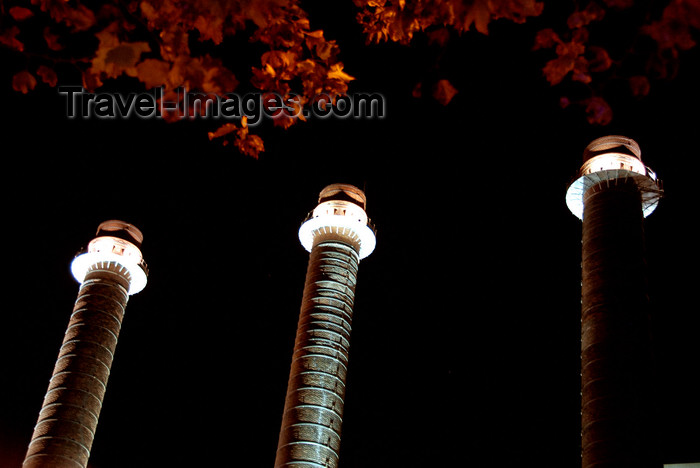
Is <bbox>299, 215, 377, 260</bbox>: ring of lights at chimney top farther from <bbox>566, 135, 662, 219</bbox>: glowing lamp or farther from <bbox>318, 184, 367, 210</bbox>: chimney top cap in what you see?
<bbox>566, 135, 662, 219</bbox>: glowing lamp

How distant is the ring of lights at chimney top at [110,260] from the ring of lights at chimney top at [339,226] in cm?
596

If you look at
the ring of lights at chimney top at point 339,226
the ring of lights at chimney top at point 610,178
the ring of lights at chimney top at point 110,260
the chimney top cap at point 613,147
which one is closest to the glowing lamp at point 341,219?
the ring of lights at chimney top at point 339,226

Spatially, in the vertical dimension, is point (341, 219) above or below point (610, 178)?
above

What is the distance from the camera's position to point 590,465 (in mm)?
18547

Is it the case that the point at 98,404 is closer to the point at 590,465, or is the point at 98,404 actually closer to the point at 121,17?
the point at 590,465

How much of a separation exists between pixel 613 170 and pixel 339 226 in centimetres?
915

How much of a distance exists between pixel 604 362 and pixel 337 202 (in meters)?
11.7

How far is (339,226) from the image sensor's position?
27.9 meters

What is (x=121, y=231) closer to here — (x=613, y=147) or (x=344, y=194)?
(x=344, y=194)

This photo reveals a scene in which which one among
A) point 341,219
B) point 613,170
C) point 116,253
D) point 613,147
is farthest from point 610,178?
point 116,253

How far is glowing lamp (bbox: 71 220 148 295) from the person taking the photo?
28812 millimetres

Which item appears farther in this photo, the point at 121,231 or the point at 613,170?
the point at 121,231

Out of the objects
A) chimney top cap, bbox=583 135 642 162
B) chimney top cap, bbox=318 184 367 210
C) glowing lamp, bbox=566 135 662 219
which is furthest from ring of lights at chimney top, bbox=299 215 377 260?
chimney top cap, bbox=583 135 642 162

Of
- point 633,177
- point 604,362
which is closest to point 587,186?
point 633,177
